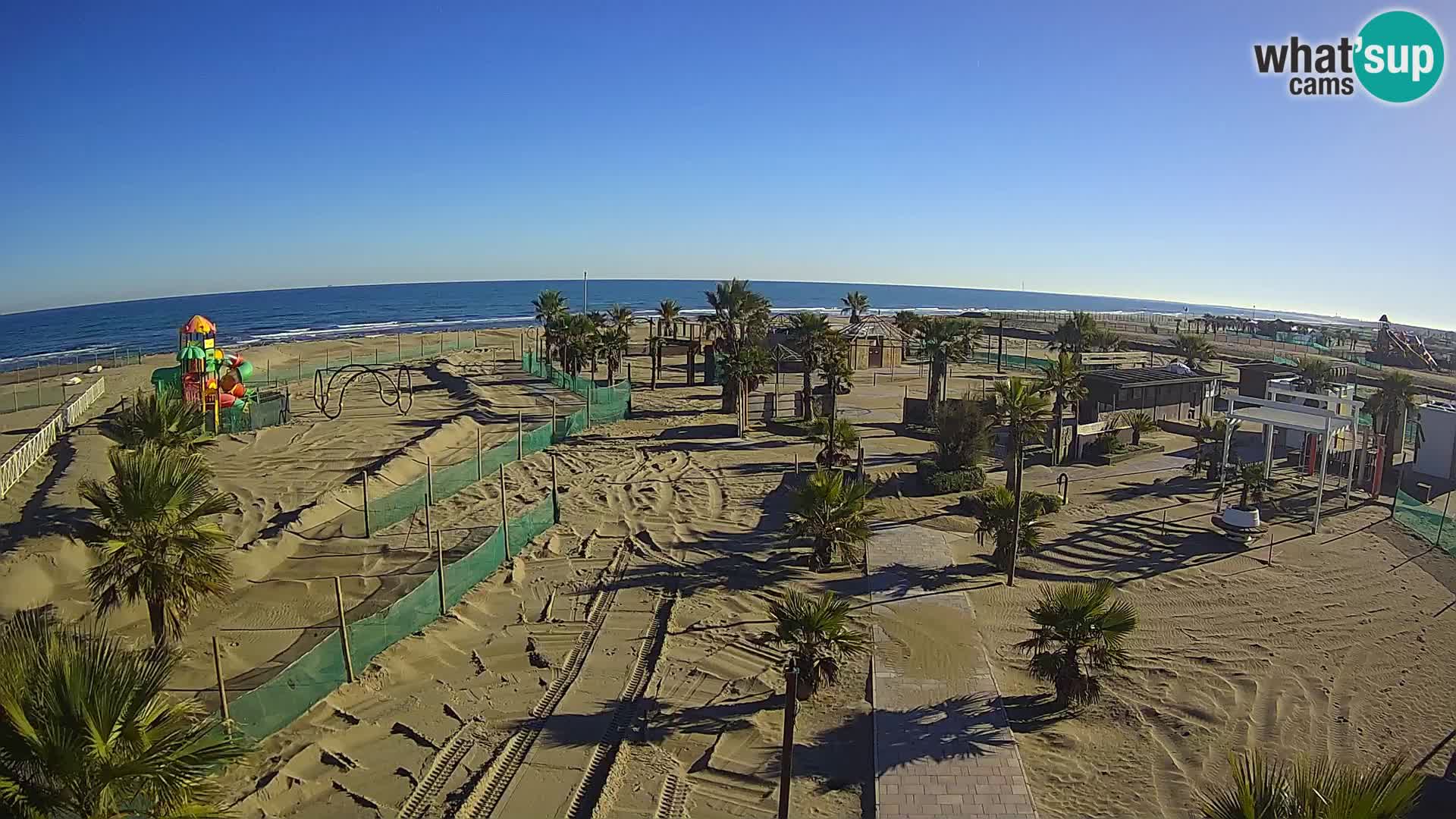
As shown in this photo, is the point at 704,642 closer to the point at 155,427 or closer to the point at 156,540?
the point at 156,540

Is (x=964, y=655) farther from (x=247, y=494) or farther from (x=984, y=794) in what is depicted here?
(x=247, y=494)

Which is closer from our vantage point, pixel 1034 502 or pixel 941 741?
pixel 941 741

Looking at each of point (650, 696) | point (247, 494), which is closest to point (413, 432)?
point (247, 494)

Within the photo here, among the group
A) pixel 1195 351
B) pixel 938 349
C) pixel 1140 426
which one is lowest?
pixel 1140 426

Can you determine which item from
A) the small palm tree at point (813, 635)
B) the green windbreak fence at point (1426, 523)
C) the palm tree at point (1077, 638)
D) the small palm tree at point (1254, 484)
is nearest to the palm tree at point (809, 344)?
the small palm tree at point (1254, 484)

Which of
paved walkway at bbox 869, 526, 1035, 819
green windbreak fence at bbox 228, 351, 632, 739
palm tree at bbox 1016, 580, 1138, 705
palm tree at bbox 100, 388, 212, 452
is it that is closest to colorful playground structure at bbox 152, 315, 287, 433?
green windbreak fence at bbox 228, 351, 632, 739

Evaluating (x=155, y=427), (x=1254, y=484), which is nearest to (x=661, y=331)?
(x=1254, y=484)

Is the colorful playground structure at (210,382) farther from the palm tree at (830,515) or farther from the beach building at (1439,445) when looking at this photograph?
the beach building at (1439,445)
